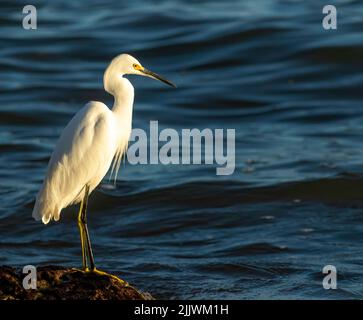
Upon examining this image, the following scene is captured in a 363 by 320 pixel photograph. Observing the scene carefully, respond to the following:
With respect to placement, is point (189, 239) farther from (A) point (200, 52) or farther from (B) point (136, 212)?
(A) point (200, 52)

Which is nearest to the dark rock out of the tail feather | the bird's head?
the tail feather

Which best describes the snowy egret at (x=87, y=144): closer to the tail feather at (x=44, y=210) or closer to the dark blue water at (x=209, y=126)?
the tail feather at (x=44, y=210)

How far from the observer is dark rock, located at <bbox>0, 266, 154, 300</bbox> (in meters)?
6.44

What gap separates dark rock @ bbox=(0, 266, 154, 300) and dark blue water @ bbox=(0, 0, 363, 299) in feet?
6.70

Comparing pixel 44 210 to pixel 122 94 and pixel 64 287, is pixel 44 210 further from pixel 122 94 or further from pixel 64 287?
pixel 64 287

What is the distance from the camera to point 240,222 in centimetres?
1134

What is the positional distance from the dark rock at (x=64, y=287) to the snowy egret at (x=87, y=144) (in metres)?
0.72

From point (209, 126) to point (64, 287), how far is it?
8.88m

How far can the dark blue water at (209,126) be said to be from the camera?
9844mm

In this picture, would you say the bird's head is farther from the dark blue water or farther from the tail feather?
the dark blue water

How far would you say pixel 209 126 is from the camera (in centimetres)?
1522

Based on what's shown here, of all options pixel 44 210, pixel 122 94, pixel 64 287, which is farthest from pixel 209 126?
pixel 64 287

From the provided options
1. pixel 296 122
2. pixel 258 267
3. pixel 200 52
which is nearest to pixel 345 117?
pixel 296 122

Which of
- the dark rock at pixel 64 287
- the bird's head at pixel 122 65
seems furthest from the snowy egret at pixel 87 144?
the dark rock at pixel 64 287
